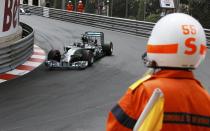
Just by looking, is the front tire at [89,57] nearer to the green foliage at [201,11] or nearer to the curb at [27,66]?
the curb at [27,66]

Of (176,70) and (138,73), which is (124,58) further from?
(176,70)

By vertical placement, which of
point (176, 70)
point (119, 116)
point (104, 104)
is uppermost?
point (176, 70)

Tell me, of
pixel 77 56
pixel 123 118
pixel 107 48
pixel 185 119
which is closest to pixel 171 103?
pixel 185 119

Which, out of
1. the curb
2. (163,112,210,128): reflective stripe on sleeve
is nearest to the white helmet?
(163,112,210,128): reflective stripe on sleeve

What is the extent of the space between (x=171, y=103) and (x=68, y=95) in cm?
838

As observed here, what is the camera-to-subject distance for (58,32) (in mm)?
28125

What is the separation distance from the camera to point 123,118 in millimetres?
2338

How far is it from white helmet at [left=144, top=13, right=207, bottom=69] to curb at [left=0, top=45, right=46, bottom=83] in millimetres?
10440

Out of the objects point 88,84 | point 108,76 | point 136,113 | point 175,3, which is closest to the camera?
point 136,113

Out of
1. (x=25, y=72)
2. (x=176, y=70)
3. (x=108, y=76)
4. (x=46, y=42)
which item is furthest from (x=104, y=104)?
(x=46, y=42)

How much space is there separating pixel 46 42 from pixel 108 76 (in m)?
9.91

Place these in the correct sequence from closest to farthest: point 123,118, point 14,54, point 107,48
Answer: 1. point 123,118
2. point 14,54
3. point 107,48

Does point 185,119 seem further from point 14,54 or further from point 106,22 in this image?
point 106,22

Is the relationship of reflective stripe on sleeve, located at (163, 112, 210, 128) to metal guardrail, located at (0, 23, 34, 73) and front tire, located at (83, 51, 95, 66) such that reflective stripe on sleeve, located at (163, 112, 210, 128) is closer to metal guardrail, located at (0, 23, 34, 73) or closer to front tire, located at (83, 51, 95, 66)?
metal guardrail, located at (0, 23, 34, 73)
